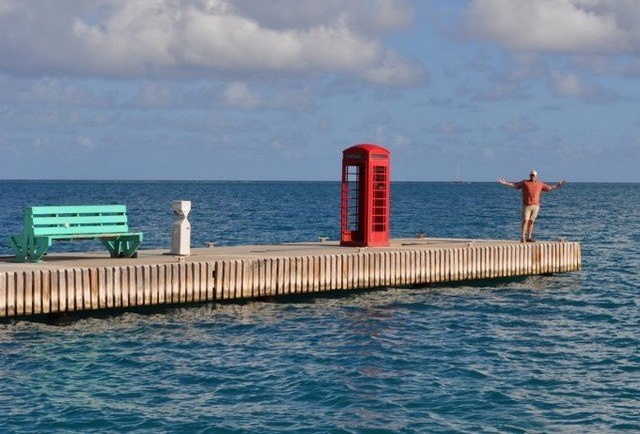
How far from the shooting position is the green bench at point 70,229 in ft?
85.6

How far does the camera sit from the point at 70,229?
2656 centimetres

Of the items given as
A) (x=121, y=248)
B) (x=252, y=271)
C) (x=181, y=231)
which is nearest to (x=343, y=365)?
(x=252, y=271)

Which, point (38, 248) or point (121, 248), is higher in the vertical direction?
point (38, 248)

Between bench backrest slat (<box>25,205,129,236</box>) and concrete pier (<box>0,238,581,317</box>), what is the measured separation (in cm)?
81

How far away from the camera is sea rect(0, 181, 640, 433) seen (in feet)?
56.7

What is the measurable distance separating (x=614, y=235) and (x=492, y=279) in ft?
100

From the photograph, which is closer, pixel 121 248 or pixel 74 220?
pixel 74 220

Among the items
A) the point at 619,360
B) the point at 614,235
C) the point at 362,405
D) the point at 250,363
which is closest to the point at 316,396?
the point at 362,405

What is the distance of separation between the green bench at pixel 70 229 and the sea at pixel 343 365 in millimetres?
2379

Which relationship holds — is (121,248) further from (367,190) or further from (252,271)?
(367,190)

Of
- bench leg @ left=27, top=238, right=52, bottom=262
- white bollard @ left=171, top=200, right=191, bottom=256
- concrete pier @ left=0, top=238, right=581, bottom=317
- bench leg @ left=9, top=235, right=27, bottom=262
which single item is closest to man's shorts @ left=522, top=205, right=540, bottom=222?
concrete pier @ left=0, top=238, right=581, bottom=317

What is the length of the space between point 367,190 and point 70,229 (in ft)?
31.9

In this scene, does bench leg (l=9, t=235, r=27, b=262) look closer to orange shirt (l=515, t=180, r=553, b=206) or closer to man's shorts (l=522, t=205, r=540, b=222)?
orange shirt (l=515, t=180, r=553, b=206)

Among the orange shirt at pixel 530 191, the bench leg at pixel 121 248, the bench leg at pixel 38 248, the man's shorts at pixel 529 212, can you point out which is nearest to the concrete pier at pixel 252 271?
the bench leg at pixel 38 248
